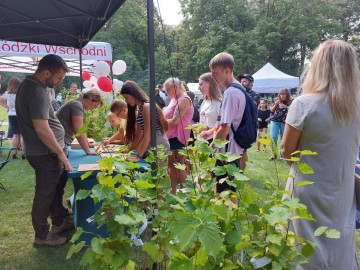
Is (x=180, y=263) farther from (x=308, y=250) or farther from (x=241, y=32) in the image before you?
(x=241, y=32)

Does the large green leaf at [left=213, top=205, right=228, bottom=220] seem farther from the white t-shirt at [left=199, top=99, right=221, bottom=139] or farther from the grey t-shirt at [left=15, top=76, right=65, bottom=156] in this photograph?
the white t-shirt at [left=199, top=99, right=221, bottom=139]

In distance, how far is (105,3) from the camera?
117 inches

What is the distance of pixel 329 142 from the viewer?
4.59 ft

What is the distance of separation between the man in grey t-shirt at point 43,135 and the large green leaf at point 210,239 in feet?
6.27

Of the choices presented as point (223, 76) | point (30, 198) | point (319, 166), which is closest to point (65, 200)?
point (30, 198)

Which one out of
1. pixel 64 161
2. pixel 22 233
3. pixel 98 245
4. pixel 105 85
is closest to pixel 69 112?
pixel 64 161

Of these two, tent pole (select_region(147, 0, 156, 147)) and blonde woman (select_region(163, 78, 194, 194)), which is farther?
blonde woman (select_region(163, 78, 194, 194))

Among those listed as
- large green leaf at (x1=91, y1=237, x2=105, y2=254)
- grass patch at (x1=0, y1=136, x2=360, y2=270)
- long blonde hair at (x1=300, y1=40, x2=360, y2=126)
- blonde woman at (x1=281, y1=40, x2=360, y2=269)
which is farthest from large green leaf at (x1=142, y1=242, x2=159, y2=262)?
long blonde hair at (x1=300, y1=40, x2=360, y2=126)

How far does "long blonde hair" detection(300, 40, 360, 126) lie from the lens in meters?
1.36

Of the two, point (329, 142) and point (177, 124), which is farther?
point (177, 124)

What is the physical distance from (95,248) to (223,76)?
2.01m

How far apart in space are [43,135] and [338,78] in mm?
2151

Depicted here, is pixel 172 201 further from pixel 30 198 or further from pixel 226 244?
pixel 30 198

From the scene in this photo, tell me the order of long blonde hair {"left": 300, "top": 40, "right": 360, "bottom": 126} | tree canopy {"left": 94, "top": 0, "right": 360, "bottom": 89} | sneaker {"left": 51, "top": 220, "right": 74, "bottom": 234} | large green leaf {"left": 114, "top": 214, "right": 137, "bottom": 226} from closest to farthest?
large green leaf {"left": 114, "top": 214, "right": 137, "bottom": 226}
long blonde hair {"left": 300, "top": 40, "right": 360, "bottom": 126}
sneaker {"left": 51, "top": 220, "right": 74, "bottom": 234}
tree canopy {"left": 94, "top": 0, "right": 360, "bottom": 89}
